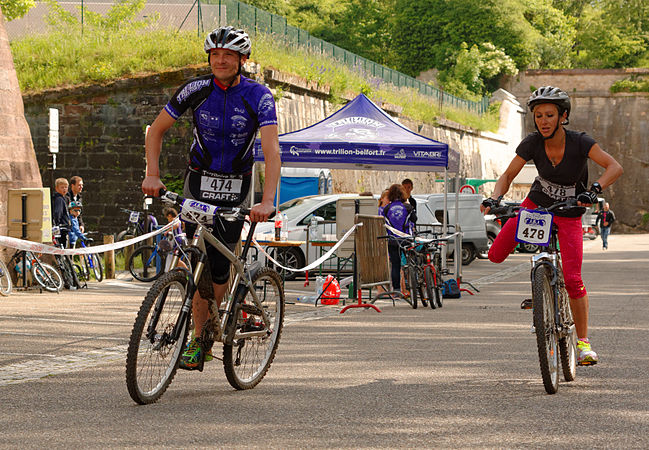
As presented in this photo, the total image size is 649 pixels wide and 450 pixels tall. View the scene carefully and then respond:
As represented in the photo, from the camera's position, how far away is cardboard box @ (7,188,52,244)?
1603 cm

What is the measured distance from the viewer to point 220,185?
661 cm

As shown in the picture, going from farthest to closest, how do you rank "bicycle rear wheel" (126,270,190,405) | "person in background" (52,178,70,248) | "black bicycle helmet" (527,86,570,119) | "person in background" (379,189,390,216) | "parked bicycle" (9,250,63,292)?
"person in background" (52,178,70,248), "person in background" (379,189,390,216), "parked bicycle" (9,250,63,292), "black bicycle helmet" (527,86,570,119), "bicycle rear wheel" (126,270,190,405)

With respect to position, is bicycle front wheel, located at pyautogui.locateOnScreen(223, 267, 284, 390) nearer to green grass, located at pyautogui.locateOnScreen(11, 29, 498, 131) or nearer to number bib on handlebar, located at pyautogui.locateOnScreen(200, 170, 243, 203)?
number bib on handlebar, located at pyautogui.locateOnScreen(200, 170, 243, 203)

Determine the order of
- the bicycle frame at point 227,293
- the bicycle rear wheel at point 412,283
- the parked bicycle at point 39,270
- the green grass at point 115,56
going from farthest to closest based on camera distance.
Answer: the green grass at point 115,56, the parked bicycle at point 39,270, the bicycle rear wheel at point 412,283, the bicycle frame at point 227,293

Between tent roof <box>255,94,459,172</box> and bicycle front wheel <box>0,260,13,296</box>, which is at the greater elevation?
tent roof <box>255,94,459,172</box>

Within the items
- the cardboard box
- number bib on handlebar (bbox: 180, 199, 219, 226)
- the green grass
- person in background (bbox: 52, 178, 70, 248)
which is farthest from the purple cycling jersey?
the green grass

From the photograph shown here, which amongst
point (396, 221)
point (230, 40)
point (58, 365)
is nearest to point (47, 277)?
point (396, 221)

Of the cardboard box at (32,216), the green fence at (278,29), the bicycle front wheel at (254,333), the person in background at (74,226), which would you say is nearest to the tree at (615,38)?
the green fence at (278,29)

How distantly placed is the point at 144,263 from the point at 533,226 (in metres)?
12.4

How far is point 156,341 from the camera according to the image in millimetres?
5969

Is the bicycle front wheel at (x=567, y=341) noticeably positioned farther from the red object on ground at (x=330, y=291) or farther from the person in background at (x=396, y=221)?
the person in background at (x=396, y=221)

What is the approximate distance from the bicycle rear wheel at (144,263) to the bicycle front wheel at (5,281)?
3724 mm

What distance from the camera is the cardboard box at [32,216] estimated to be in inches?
631

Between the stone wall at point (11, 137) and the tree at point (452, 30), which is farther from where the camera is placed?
the tree at point (452, 30)
